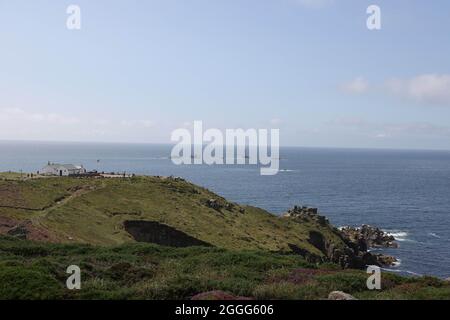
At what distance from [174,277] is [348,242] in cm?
7320

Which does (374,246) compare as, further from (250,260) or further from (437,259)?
(250,260)

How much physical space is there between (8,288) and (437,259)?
3009 inches

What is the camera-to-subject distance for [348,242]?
89875 millimetres

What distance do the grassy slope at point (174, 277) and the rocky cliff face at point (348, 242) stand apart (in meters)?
50.8

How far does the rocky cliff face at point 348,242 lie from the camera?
267 ft

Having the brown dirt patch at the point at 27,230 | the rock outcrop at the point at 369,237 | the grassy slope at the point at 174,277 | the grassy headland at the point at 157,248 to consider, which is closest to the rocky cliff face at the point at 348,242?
the rock outcrop at the point at 369,237

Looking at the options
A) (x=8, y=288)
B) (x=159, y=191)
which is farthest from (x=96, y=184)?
(x=8, y=288)

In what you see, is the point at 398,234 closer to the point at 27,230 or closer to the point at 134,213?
the point at 134,213

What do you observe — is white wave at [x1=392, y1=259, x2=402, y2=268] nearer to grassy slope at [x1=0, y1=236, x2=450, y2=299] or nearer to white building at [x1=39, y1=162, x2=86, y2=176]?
grassy slope at [x1=0, y1=236, x2=450, y2=299]

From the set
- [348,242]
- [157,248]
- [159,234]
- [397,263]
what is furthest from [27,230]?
[348,242]

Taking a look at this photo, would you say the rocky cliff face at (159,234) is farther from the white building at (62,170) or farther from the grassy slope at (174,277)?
the white building at (62,170)

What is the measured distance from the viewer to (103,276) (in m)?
24.8

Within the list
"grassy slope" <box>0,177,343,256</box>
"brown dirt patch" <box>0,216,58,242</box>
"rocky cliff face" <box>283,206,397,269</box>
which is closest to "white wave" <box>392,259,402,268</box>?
"rocky cliff face" <box>283,206,397,269</box>
